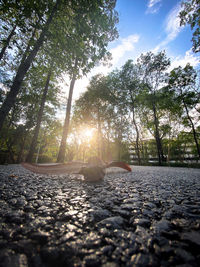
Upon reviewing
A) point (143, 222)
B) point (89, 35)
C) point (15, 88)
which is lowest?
point (143, 222)

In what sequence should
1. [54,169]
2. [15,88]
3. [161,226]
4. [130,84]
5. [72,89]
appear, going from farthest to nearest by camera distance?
[130,84] < [72,89] < [54,169] < [15,88] < [161,226]

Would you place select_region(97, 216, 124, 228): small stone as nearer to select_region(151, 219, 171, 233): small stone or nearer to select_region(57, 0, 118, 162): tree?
select_region(151, 219, 171, 233): small stone

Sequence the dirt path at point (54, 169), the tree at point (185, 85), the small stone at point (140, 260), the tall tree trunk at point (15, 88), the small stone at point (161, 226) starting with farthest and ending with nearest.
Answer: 1. the tree at point (185, 85)
2. the dirt path at point (54, 169)
3. the tall tree trunk at point (15, 88)
4. the small stone at point (161, 226)
5. the small stone at point (140, 260)

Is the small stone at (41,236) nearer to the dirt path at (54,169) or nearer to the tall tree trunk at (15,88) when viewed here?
the tall tree trunk at (15,88)

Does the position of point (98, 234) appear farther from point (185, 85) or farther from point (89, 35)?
point (185, 85)

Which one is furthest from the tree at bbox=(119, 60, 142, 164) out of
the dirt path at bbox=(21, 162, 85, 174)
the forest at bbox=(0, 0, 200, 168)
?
the dirt path at bbox=(21, 162, 85, 174)

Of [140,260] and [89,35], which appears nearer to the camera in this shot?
[140,260]

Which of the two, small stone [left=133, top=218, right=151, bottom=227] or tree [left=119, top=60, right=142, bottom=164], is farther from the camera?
tree [left=119, top=60, right=142, bottom=164]

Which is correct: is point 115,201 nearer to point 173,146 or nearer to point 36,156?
point 36,156

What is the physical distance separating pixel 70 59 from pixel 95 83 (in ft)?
65.3

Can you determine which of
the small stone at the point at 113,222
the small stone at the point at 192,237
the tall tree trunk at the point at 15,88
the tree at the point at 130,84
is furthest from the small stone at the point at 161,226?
the tree at the point at 130,84

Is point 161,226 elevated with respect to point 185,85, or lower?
lower

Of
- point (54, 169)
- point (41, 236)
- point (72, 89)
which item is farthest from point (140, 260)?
point (72, 89)

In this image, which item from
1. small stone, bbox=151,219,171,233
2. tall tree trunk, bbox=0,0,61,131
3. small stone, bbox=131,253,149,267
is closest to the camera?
small stone, bbox=131,253,149,267
